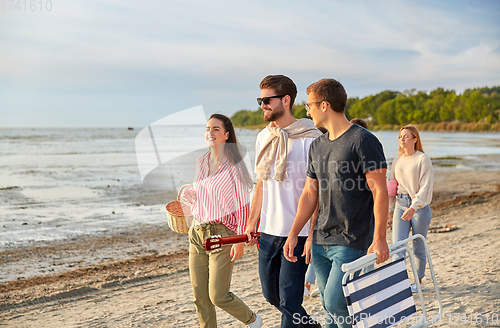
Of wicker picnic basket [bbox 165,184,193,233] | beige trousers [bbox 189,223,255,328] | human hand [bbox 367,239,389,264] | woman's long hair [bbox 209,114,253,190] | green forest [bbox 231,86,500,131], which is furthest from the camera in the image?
green forest [bbox 231,86,500,131]

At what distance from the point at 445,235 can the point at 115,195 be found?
35.5 feet

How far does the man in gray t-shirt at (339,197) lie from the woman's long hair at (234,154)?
796 millimetres

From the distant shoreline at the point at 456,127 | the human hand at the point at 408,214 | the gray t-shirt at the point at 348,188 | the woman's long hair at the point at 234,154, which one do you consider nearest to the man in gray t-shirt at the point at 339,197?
the gray t-shirt at the point at 348,188

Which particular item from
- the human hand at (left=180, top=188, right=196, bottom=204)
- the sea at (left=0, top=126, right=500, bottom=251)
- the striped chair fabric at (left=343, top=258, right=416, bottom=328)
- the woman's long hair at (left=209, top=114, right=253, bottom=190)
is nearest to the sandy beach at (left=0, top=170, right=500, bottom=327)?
the sea at (left=0, top=126, right=500, bottom=251)

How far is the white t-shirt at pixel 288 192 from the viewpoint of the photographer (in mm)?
3072

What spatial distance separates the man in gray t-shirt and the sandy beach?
1.73 m

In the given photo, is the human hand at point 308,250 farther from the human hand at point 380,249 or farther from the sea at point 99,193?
the sea at point 99,193

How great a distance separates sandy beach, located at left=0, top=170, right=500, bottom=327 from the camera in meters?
4.41

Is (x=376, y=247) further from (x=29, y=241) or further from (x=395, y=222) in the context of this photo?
(x=29, y=241)

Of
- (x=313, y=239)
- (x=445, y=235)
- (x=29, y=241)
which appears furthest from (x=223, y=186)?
(x=29, y=241)

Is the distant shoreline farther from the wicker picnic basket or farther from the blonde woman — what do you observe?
the wicker picnic basket

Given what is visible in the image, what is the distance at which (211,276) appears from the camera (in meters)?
3.34

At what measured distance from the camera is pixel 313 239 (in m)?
2.82

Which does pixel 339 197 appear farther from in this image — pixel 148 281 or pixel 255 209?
pixel 148 281
